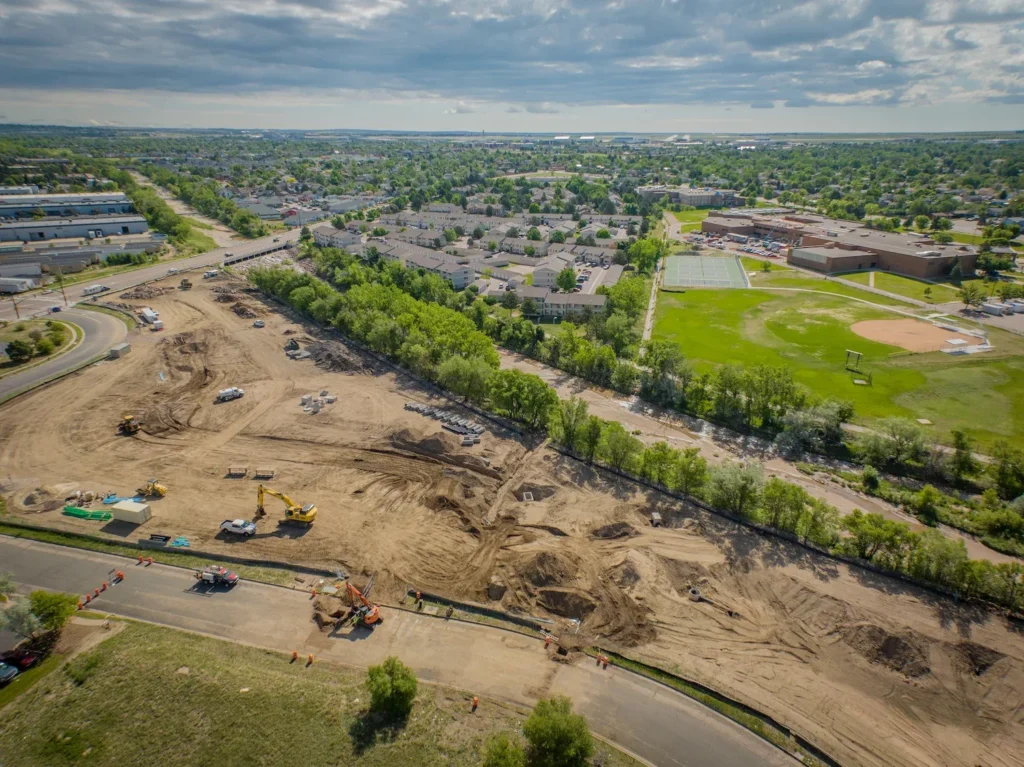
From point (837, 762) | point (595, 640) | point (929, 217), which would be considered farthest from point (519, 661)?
point (929, 217)

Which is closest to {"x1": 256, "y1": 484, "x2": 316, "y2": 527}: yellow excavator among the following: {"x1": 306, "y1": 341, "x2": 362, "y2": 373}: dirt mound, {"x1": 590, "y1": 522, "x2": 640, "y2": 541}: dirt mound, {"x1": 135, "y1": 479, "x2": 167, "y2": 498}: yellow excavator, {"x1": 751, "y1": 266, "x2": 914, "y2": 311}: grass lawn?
{"x1": 135, "y1": 479, "x2": 167, "y2": 498}: yellow excavator

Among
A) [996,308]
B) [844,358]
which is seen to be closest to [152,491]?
[844,358]

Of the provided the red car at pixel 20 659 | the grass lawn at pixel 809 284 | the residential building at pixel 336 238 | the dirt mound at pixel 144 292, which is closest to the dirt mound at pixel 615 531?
the red car at pixel 20 659

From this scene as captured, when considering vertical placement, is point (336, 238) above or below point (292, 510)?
above

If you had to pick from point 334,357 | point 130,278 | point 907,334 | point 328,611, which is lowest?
point 328,611

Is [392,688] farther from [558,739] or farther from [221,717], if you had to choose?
[221,717]

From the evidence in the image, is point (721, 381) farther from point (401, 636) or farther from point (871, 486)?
point (401, 636)
